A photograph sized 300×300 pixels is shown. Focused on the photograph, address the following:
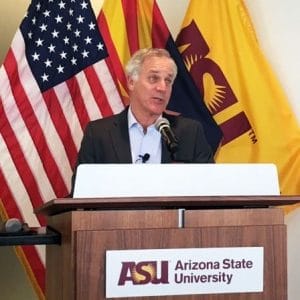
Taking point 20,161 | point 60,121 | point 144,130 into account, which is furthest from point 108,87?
point 144,130

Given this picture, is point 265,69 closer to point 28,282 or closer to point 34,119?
point 34,119

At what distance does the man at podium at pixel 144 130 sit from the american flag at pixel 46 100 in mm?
578

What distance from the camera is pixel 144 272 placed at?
1.46m

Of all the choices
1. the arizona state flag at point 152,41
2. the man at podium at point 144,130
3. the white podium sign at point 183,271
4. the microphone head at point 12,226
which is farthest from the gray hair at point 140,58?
the white podium sign at point 183,271

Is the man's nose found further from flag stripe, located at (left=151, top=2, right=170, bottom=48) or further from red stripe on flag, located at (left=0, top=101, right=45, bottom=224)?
red stripe on flag, located at (left=0, top=101, right=45, bottom=224)

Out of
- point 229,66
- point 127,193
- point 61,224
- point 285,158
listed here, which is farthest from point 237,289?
point 229,66

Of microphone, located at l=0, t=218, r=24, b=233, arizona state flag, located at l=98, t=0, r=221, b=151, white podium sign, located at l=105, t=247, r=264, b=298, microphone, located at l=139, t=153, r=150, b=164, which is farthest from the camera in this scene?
arizona state flag, located at l=98, t=0, r=221, b=151

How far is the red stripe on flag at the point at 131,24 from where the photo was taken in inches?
130

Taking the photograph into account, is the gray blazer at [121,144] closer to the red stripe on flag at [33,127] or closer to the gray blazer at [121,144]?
the gray blazer at [121,144]

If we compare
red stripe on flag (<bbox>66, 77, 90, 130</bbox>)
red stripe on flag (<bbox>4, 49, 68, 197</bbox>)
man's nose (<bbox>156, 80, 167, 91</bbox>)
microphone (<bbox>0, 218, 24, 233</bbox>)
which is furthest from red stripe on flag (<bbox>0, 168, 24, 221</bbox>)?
microphone (<bbox>0, 218, 24, 233</bbox>)

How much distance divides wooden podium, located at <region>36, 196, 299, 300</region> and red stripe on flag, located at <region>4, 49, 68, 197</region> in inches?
59.0

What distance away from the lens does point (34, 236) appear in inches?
66.1

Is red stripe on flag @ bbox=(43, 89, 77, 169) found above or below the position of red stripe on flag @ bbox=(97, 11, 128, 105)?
below

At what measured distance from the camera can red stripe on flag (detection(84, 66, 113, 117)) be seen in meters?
3.20
